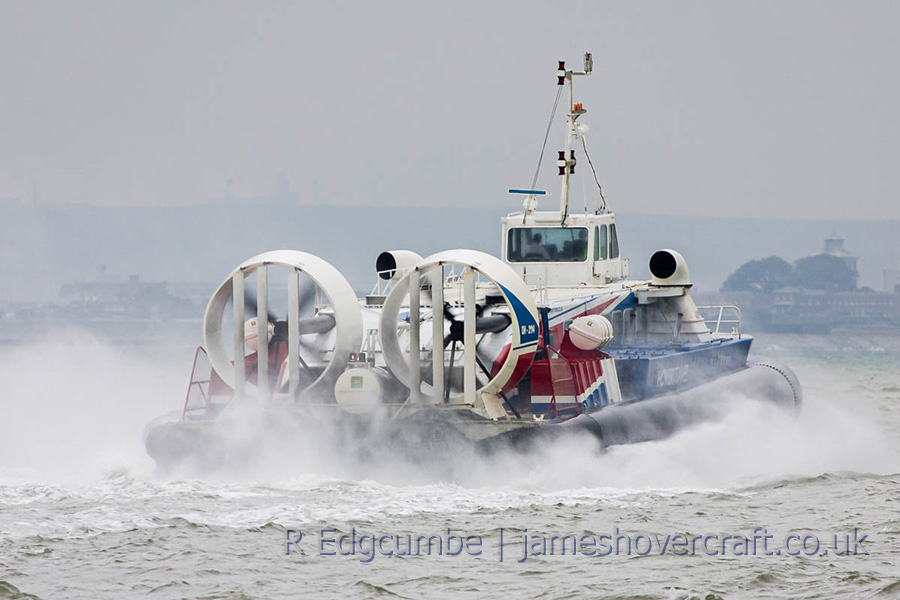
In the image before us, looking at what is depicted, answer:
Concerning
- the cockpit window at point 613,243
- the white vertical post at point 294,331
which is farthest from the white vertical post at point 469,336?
the cockpit window at point 613,243

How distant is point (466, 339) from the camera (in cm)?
1150

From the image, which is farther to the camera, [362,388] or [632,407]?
[632,407]

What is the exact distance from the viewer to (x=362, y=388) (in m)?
11.8

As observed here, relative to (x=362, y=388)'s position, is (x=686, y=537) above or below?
below

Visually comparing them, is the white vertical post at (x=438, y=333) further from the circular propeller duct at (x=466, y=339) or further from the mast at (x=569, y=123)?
the mast at (x=569, y=123)

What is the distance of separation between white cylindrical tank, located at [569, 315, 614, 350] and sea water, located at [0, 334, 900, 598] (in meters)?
1.09

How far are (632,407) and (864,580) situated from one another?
185 inches

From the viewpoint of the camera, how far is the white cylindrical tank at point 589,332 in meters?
12.5

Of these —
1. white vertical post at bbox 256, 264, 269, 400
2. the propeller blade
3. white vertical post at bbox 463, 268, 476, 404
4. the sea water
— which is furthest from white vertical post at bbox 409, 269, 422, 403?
the propeller blade

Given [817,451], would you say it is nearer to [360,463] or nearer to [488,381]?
[488,381]

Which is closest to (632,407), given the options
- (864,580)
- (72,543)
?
(864,580)

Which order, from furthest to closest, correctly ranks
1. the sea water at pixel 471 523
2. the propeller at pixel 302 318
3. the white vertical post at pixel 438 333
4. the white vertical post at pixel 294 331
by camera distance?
the propeller at pixel 302 318
the white vertical post at pixel 294 331
the white vertical post at pixel 438 333
the sea water at pixel 471 523

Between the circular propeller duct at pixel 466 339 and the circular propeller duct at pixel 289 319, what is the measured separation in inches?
18.4

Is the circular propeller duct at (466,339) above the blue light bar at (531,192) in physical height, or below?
below
